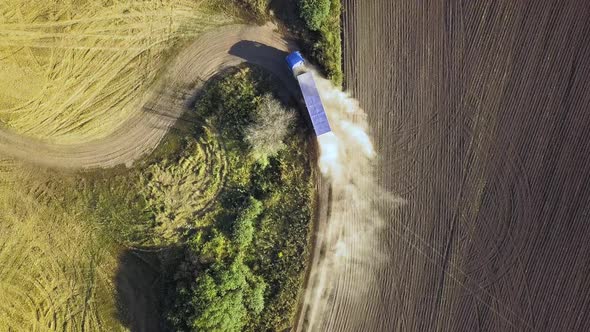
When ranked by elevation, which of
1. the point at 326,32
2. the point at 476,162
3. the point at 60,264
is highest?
the point at 326,32

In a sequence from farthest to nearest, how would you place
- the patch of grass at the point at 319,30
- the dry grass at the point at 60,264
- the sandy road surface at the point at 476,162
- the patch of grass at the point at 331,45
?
the sandy road surface at the point at 476,162 → the dry grass at the point at 60,264 → the patch of grass at the point at 331,45 → the patch of grass at the point at 319,30

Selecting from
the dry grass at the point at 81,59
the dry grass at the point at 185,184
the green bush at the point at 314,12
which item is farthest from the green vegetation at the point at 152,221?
the green bush at the point at 314,12

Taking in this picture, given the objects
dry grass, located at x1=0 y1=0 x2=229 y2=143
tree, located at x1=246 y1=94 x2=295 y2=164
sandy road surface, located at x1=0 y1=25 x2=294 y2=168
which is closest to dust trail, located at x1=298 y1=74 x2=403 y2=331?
tree, located at x1=246 y1=94 x2=295 y2=164

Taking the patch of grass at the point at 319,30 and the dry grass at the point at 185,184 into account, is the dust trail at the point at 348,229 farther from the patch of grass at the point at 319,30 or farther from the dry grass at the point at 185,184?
the dry grass at the point at 185,184

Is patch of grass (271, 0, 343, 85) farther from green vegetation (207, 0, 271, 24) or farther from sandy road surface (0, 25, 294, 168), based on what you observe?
sandy road surface (0, 25, 294, 168)

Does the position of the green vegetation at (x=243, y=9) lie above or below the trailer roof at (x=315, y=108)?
above

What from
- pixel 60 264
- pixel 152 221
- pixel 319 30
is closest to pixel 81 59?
pixel 152 221

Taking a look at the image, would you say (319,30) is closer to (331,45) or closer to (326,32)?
(326,32)
